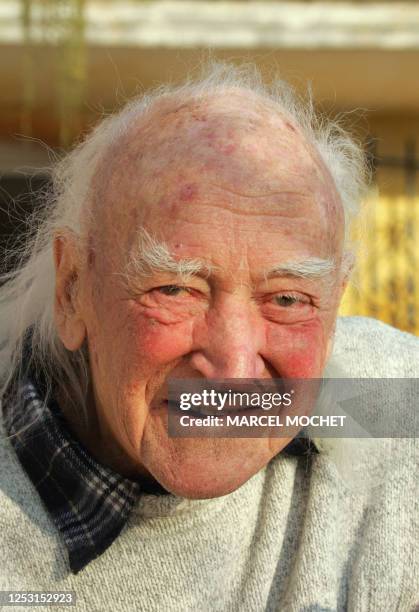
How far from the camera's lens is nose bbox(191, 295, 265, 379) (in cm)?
207

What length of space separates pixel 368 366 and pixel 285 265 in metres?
0.78

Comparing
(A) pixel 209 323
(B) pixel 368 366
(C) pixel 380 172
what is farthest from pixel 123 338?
(C) pixel 380 172

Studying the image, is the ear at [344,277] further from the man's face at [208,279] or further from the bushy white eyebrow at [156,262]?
the bushy white eyebrow at [156,262]

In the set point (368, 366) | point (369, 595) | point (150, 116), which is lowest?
point (369, 595)

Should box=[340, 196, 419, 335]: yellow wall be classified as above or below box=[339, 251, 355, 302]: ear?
below

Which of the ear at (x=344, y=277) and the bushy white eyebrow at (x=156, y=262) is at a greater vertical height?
the bushy white eyebrow at (x=156, y=262)

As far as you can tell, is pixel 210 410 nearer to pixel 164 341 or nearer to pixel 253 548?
pixel 164 341

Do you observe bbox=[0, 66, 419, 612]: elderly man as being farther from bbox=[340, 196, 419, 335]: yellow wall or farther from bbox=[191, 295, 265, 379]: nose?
bbox=[340, 196, 419, 335]: yellow wall

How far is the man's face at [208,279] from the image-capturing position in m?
2.12

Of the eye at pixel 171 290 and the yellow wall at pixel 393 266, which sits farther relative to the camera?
the yellow wall at pixel 393 266

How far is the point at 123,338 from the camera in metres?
2.21

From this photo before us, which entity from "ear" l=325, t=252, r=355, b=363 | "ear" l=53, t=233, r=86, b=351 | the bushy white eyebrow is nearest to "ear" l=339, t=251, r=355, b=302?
"ear" l=325, t=252, r=355, b=363

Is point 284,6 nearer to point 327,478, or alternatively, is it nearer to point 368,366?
point 368,366

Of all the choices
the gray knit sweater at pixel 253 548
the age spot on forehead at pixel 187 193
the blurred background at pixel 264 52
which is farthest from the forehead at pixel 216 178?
the blurred background at pixel 264 52
